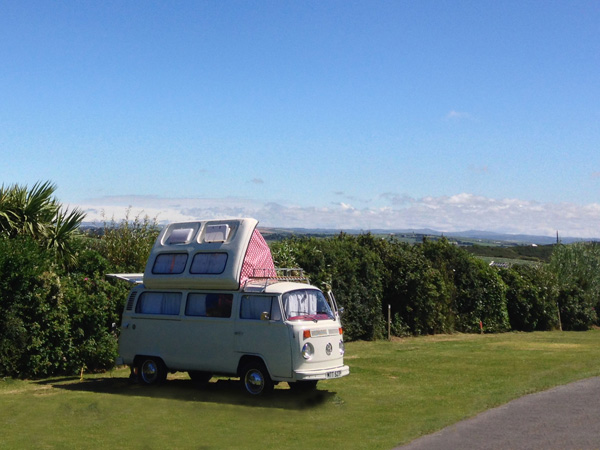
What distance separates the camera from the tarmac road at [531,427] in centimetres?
1009

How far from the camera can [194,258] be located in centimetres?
1511

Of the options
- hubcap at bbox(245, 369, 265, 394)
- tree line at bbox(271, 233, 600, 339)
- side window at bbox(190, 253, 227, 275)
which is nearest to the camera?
hubcap at bbox(245, 369, 265, 394)

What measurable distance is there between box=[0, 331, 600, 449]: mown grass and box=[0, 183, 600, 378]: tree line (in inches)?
41.6

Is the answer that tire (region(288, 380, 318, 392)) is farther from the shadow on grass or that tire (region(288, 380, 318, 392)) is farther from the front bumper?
the front bumper

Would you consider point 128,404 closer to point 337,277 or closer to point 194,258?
A: point 194,258

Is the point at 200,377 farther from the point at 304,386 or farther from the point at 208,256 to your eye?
the point at 208,256

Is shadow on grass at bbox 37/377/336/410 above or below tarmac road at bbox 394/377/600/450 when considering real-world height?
below

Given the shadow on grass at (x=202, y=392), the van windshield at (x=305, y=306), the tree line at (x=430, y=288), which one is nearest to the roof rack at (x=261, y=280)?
the van windshield at (x=305, y=306)

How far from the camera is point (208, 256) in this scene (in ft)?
48.9

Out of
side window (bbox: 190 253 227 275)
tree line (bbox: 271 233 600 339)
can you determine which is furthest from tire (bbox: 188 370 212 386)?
tree line (bbox: 271 233 600 339)

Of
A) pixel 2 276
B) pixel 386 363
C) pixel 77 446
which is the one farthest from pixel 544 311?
pixel 77 446

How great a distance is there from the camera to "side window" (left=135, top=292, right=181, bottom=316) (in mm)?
15336

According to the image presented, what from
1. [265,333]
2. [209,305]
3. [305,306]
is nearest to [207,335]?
[209,305]

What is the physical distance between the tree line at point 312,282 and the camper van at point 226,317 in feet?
5.65
